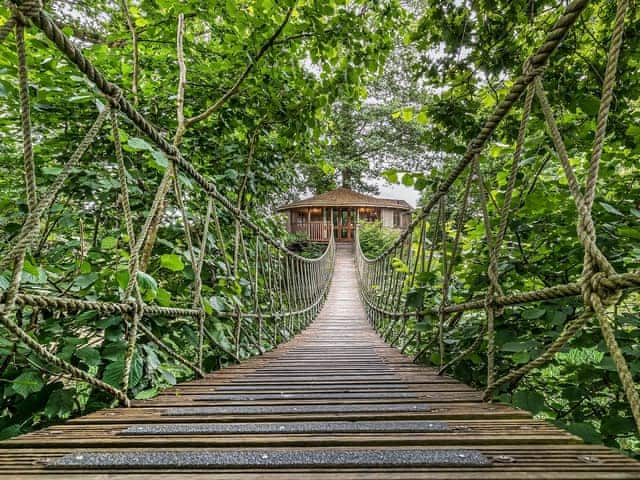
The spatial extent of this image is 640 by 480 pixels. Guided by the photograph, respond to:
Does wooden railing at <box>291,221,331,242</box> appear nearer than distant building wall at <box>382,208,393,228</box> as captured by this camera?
Yes

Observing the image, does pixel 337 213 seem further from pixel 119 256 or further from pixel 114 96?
pixel 114 96

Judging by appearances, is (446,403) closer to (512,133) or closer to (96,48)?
(512,133)

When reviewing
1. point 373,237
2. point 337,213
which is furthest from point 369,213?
point 373,237

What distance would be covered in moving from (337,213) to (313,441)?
16.3 metres

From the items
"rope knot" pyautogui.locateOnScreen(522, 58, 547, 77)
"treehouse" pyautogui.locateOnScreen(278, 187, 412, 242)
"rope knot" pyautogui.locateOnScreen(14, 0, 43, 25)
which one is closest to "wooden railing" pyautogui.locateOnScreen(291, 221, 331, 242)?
"treehouse" pyautogui.locateOnScreen(278, 187, 412, 242)

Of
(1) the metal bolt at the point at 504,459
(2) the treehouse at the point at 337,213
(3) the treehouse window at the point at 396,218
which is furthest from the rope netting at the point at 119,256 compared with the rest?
(3) the treehouse window at the point at 396,218

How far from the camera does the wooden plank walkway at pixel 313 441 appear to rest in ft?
1.66

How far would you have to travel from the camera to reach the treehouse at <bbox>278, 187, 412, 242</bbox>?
1551cm

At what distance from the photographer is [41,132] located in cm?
159

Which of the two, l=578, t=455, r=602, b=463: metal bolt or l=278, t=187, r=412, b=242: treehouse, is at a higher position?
l=278, t=187, r=412, b=242: treehouse

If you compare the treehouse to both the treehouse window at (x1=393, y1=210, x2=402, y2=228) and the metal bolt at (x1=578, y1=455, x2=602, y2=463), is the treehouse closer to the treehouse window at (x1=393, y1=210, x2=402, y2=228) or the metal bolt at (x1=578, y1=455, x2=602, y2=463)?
the treehouse window at (x1=393, y1=210, x2=402, y2=228)

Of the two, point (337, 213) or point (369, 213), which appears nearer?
point (337, 213)

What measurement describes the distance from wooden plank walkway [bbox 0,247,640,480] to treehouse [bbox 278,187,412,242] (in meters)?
13.9

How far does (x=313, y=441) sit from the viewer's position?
62 centimetres
